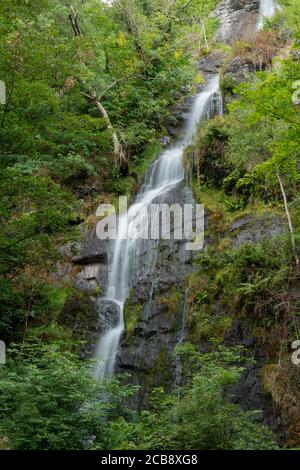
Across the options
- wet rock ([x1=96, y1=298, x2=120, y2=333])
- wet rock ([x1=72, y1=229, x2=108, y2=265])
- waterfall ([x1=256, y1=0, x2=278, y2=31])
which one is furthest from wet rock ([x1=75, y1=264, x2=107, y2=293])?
waterfall ([x1=256, y1=0, x2=278, y2=31])

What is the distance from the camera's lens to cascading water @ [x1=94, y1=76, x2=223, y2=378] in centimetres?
1355

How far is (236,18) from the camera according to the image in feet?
109

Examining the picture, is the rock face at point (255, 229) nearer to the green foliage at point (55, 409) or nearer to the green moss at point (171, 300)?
the green moss at point (171, 300)

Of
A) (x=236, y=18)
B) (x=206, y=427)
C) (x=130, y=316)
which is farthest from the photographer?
(x=236, y=18)

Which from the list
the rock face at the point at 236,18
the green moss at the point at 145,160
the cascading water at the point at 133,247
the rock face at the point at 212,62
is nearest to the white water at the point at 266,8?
the rock face at the point at 236,18

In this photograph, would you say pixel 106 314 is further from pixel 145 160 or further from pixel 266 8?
pixel 266 8

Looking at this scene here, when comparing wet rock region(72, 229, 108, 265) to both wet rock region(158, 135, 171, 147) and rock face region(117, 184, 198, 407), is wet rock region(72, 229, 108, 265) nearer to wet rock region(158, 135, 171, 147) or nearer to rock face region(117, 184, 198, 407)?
rock face region(117, 184, 198, 407)

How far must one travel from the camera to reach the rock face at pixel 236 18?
32.0 metres

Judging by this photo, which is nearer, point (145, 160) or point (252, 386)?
point (252, 386)

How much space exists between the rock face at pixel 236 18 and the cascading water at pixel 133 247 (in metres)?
13.0

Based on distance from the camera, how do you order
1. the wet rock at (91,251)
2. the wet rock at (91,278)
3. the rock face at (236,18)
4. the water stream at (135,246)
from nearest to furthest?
the water stream at (135,246) → the wet rock at (91,278) → the wet rock at (91,251) → the rock face at (236,18)

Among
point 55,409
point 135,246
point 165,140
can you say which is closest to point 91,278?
point 135,246

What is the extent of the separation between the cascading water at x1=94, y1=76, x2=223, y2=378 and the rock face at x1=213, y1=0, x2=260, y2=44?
12981 mm

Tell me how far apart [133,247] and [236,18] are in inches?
917
